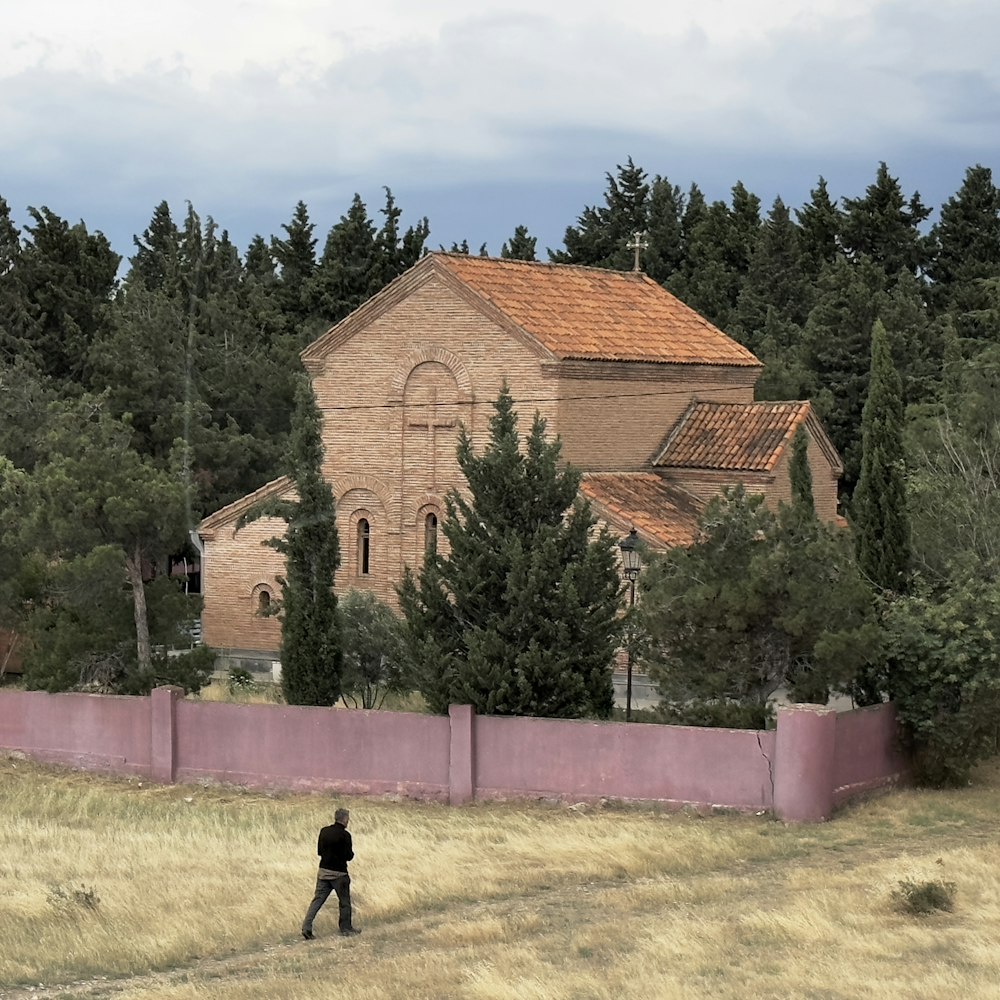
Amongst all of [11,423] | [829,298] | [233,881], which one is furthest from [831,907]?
[829,298]

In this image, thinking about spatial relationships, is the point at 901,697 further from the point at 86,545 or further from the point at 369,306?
the point at 369,306

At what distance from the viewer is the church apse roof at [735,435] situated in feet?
127

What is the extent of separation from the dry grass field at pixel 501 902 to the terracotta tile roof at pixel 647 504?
370 inches

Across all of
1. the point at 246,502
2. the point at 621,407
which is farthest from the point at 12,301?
the point at 621,407

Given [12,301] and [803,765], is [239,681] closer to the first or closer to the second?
[803,765]

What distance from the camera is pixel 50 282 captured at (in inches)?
2427

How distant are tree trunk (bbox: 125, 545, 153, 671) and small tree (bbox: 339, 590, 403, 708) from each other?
357 cm

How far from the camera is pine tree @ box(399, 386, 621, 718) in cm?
2709

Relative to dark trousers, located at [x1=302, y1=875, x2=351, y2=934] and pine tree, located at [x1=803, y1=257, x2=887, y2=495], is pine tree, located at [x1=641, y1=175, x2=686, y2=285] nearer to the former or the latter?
pine tree, located at [x1=803, y1=257, x2=887, y2=495]

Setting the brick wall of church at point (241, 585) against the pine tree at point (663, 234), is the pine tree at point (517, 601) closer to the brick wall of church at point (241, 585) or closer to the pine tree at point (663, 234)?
the brick wall of church at point (241, 585)

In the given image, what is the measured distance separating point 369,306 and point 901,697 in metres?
17.3

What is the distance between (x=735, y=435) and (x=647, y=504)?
13.3 feet

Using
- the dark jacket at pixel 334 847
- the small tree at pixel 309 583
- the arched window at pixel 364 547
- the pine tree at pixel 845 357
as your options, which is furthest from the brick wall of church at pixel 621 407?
the dark jacket at pixel 334 847

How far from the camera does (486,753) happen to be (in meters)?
26.9
